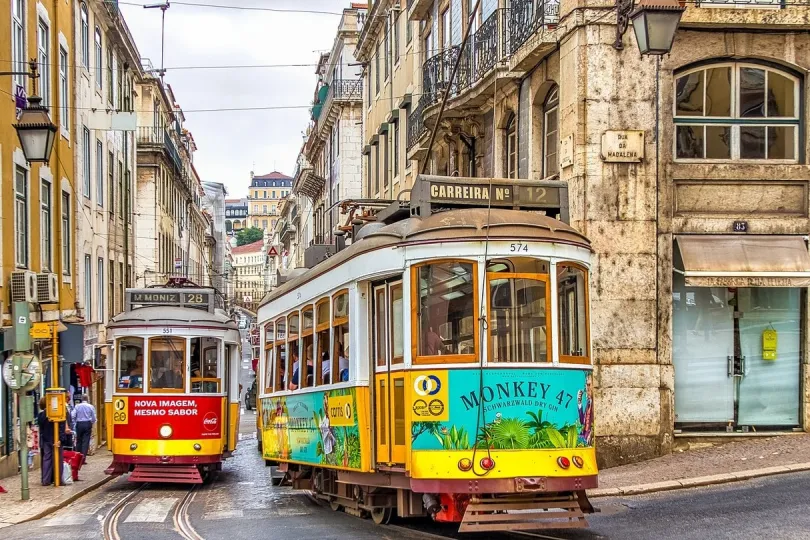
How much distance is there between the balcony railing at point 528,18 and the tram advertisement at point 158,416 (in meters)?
7.69

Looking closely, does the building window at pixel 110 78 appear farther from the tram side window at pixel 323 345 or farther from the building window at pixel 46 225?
the tram side window at pixel 323 345

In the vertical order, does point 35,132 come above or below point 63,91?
below

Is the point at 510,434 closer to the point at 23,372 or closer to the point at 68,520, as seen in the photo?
the point at 68,520

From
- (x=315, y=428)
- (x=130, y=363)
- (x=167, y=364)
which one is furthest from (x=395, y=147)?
(x=315, y=428)

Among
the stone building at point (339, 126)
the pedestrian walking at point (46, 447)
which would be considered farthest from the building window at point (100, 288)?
the pedestrian walking at point (46, 447)

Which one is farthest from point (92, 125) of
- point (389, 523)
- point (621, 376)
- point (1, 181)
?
point (389, 523)

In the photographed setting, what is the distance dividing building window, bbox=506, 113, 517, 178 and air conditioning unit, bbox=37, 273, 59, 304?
8659 mm

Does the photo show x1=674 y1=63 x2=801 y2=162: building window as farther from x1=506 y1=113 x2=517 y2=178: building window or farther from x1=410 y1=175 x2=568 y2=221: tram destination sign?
x1=410 y1=175 x2=568 y2=221: tram destination sign

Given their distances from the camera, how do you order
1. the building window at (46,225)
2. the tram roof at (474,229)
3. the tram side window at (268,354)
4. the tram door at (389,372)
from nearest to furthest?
the tram roof at (474,229), the tram door at (389,372), the tram side window at (268,354), the building window at (46,225)

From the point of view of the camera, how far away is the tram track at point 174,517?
480 inches

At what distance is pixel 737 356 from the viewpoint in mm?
17188

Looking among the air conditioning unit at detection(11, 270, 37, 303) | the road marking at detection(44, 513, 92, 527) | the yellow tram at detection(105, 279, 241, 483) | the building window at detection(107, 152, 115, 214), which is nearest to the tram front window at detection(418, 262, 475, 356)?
the road marking at detection(44, 513, 92, 527)

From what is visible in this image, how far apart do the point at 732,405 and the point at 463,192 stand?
7.65 metres

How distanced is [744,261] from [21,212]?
1298 cm
